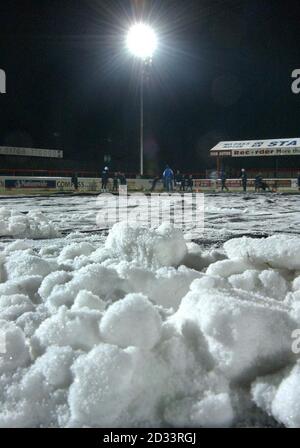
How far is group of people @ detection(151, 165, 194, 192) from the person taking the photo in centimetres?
2666

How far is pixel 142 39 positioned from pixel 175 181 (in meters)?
10.8

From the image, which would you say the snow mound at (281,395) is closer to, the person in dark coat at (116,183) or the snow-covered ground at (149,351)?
the snow-covered ground at (149,351)

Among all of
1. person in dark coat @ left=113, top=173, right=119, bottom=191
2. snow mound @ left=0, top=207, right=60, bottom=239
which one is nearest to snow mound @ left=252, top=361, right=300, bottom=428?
snow mound @ left=0, top=207, right=60, bottom=239

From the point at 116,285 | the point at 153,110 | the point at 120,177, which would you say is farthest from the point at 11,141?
the point at 116,285

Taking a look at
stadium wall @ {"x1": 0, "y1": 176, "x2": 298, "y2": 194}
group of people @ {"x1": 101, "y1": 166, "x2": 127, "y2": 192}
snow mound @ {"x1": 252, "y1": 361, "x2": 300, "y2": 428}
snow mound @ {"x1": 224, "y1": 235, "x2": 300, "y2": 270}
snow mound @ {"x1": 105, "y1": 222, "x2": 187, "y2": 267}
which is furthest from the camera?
group of people @ {"x1": 101, "y1": 166, "x2": 127, "y2": 192}

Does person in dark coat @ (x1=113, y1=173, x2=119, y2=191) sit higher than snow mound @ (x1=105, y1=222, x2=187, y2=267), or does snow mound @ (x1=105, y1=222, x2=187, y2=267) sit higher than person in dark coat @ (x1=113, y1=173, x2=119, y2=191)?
person in dark coat @ (x1=113, y1=173, x2=119, y2=191)

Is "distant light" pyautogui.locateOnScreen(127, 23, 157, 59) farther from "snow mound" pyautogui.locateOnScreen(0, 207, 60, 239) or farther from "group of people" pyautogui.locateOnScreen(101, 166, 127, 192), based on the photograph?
"snow mound" pyautogui.locateOnScreen(0, 207, 60, 239)

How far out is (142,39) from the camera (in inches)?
1266

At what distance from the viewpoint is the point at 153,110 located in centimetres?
5562

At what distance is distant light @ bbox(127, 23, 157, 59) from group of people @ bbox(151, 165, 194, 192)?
30.3 ft

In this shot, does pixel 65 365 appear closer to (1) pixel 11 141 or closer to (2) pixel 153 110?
(1) pixel 11 141

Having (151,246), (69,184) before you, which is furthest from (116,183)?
(151,246)

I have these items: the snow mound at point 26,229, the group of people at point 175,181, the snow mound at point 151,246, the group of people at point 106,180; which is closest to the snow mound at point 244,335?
the snow mound at point 151,246

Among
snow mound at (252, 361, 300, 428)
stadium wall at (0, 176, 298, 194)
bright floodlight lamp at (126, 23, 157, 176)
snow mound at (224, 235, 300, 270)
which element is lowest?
snow mound at (252, 361, 300, 428)
